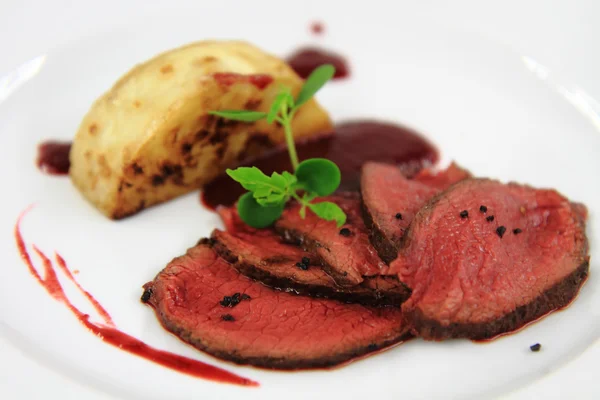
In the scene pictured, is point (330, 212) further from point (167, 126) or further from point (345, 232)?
point (167, 126)

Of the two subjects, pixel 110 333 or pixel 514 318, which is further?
pixel 110 333

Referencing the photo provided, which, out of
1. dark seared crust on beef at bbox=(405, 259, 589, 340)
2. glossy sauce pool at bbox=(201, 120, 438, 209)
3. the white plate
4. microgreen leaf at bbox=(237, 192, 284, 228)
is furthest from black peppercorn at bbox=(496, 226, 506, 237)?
microgreen leaf at bbox=(237, 192, 284, 228)

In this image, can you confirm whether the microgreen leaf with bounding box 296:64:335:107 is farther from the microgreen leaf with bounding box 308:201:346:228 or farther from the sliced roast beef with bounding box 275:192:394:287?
the microgreen leaf with bounding box 308:201:346:228

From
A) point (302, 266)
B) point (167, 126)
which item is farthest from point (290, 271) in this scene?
point (167, 126)

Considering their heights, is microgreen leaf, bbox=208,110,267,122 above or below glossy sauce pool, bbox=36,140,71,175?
above

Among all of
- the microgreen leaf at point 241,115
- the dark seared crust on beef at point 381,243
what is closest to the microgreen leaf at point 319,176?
the dark seared crust on beef at point 381,243

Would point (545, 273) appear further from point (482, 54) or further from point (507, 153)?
point (482, 54)
